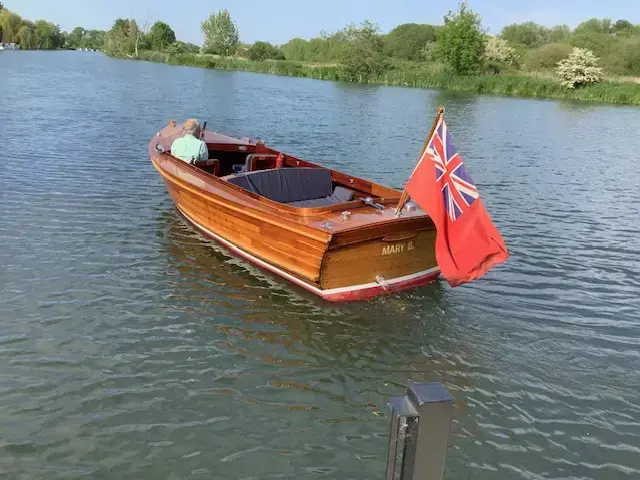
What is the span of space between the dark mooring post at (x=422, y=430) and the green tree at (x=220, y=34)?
9806cm

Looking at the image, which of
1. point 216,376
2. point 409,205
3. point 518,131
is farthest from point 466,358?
point 518,131

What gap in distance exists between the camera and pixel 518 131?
971 inches

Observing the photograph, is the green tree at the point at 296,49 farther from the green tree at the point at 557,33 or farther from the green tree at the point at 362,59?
the green tree at the point at 557,33

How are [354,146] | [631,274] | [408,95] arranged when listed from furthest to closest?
1. [408,95]
2. [354,146]
3. [631,274]

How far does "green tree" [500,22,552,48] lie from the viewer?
112438 millimetres

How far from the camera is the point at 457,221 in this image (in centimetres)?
611

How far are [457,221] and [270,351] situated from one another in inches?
94.9

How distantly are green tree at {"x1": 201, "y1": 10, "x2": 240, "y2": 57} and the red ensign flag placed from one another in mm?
94201

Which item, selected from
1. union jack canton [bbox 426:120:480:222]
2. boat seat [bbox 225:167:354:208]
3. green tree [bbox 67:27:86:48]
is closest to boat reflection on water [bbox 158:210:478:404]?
boat seat [bbox 225:167:354:208]

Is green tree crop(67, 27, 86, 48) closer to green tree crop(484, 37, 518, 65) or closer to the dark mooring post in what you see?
green tree crop(484, 37, 518, 65)

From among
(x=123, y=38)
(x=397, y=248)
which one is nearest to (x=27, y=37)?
(x=123, y=38)

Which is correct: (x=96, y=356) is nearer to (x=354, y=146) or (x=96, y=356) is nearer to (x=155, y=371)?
(x=155, y=371)

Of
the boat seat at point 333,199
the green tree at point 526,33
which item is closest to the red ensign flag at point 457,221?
the boat seat at point 333,199

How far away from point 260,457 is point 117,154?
11.9 meters
